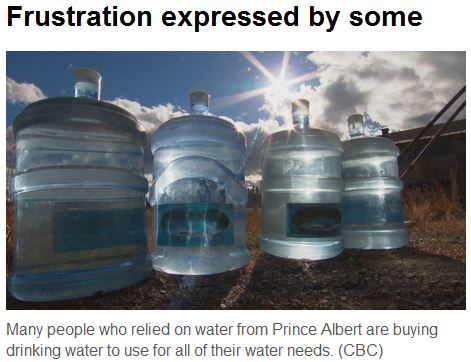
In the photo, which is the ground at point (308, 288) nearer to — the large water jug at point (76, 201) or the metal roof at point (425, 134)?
the large water jug at point (76, 201)

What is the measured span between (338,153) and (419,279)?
0.97 metres

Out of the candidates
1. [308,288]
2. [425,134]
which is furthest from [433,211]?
[425,134]

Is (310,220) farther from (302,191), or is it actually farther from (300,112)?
(300,112)

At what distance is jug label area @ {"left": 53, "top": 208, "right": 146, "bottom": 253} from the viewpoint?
3.92ft

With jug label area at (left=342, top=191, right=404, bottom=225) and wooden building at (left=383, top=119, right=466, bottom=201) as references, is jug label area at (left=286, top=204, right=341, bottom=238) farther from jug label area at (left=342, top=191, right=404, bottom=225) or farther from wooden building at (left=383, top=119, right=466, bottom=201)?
wooden building at (left=383, top=119, right=466, bottom=201)

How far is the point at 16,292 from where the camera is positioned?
1.16m

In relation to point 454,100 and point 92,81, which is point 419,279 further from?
point 454,100

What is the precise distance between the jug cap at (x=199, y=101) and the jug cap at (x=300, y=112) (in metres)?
0.61

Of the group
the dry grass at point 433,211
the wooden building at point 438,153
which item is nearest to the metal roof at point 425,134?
the wooden building at point 438,153

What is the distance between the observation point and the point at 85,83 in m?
1.44

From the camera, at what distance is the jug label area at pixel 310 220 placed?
168 centimetres

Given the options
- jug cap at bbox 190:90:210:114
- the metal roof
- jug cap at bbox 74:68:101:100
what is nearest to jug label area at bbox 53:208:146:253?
jug cap at bbox 74:68:101:100

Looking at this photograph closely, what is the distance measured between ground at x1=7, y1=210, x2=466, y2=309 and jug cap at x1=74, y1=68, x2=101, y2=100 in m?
0.95
